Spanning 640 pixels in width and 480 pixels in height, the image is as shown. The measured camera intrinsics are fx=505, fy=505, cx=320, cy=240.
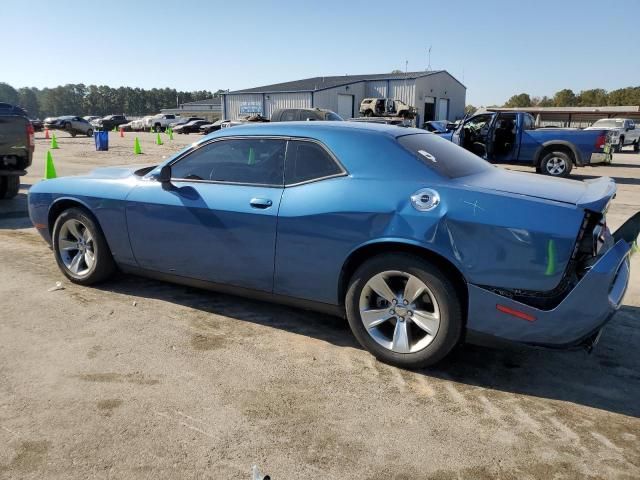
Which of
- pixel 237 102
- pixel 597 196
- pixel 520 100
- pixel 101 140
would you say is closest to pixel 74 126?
pixel 237 102

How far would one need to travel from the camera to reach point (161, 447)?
2.57 metres

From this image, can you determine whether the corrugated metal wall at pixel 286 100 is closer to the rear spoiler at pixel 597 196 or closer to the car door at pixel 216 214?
the car door at pixel 216 214

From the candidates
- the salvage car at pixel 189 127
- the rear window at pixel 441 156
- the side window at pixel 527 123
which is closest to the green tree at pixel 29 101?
the salvage car at pixel 189 127

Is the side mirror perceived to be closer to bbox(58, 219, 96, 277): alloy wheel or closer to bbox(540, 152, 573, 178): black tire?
bbox(58, 219, 96, 277): alloy wheel

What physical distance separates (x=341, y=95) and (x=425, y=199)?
44052 millimetres

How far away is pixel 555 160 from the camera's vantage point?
13617 millimetres

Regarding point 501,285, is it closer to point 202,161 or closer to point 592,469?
point 592,469

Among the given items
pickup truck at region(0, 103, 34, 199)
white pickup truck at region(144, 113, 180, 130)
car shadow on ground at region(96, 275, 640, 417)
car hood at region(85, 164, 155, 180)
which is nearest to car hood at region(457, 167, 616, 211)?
car shadow on ground at region(96, 275, 640, 417)

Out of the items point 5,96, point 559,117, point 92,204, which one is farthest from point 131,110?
point 92,204

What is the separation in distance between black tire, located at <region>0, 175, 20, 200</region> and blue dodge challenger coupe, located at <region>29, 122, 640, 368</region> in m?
6.02

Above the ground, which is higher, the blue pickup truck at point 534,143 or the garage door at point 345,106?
the garage door at point 345,106

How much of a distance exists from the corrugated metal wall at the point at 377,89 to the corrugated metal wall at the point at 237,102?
10325 mm

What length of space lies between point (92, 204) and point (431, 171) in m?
3.07

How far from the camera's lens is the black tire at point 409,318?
3.12 m
